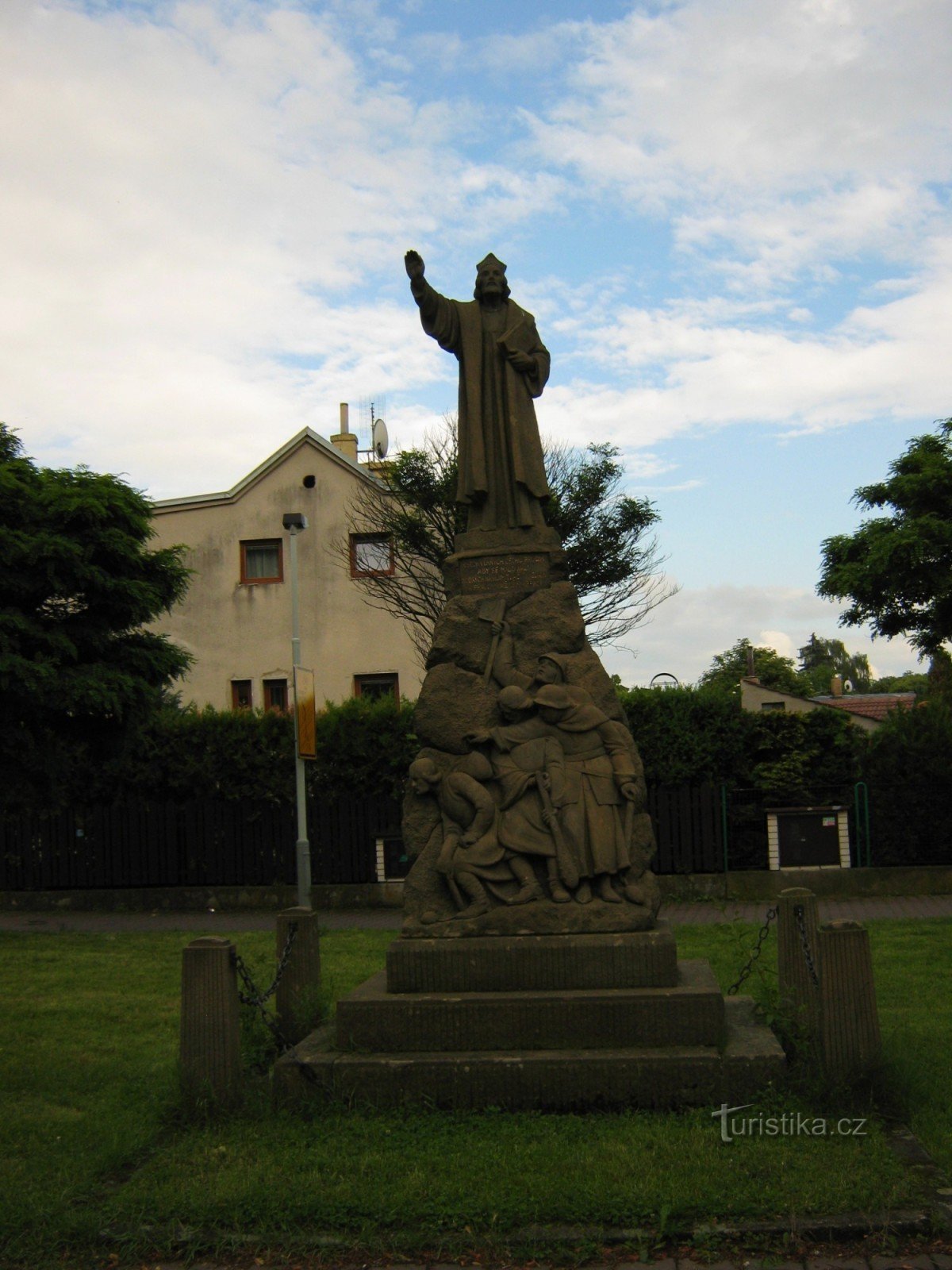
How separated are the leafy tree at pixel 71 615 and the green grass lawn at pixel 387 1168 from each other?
9.34m

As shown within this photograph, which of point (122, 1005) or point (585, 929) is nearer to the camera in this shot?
point (585, 929)

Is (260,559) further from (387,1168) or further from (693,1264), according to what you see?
(693,1264)

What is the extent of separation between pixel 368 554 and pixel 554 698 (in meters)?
22.4

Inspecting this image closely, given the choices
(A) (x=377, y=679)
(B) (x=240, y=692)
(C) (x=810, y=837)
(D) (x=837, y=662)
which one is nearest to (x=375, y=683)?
(A) (x=377, y=679)

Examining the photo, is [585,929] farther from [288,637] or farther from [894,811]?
[288,637]

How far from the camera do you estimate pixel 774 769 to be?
2011 cm

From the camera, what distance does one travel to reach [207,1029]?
22.0 feet

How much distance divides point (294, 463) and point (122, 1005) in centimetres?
2126

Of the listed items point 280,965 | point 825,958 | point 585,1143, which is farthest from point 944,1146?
point 280,965

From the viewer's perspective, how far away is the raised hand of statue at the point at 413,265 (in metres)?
8.66

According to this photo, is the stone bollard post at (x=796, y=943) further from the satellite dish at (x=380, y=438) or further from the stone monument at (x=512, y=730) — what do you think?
the satellite dish at (x=380, y=438)

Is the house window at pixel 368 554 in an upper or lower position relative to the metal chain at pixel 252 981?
upper

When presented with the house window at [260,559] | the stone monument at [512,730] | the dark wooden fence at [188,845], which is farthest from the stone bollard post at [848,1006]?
the house window at [260,559]

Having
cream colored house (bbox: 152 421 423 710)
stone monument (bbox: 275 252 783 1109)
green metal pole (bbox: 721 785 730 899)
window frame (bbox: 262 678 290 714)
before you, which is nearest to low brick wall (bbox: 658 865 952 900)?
green metal pole (bbox: 721 785 730 899)
